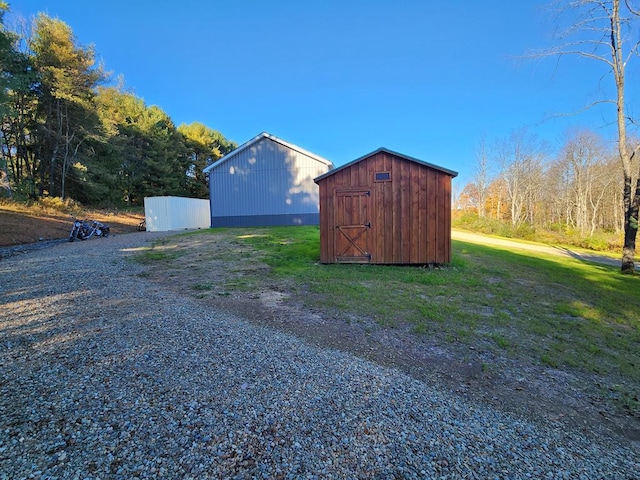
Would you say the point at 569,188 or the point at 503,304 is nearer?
the point at 503,304

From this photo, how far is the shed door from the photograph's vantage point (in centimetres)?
939

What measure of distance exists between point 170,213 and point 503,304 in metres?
19.4

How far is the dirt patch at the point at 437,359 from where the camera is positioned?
2889mm

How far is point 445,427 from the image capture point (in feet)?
8.04

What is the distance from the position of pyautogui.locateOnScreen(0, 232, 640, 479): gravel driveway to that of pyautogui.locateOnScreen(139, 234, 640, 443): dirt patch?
267mm

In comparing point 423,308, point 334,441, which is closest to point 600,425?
point 334,441

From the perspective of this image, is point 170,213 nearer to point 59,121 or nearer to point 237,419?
point 59,121

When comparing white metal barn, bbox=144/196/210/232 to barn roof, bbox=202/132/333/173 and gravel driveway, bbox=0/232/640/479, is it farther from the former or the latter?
gravel driveway, bbox=0/232/640/479

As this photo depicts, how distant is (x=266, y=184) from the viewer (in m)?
19.9

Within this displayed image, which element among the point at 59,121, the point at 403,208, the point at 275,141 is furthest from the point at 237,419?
the point at 59,121

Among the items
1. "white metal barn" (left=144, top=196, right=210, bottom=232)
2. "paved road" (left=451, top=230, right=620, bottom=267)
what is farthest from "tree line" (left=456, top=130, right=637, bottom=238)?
"white metal barn" (left=144, top=196, right=210, bottom=232)

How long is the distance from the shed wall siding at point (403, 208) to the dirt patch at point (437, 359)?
12.6 ft

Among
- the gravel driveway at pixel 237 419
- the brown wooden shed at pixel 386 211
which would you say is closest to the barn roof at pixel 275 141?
the brown wooden shed at pixel 386 211

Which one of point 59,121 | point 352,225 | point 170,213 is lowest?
point 352,225
